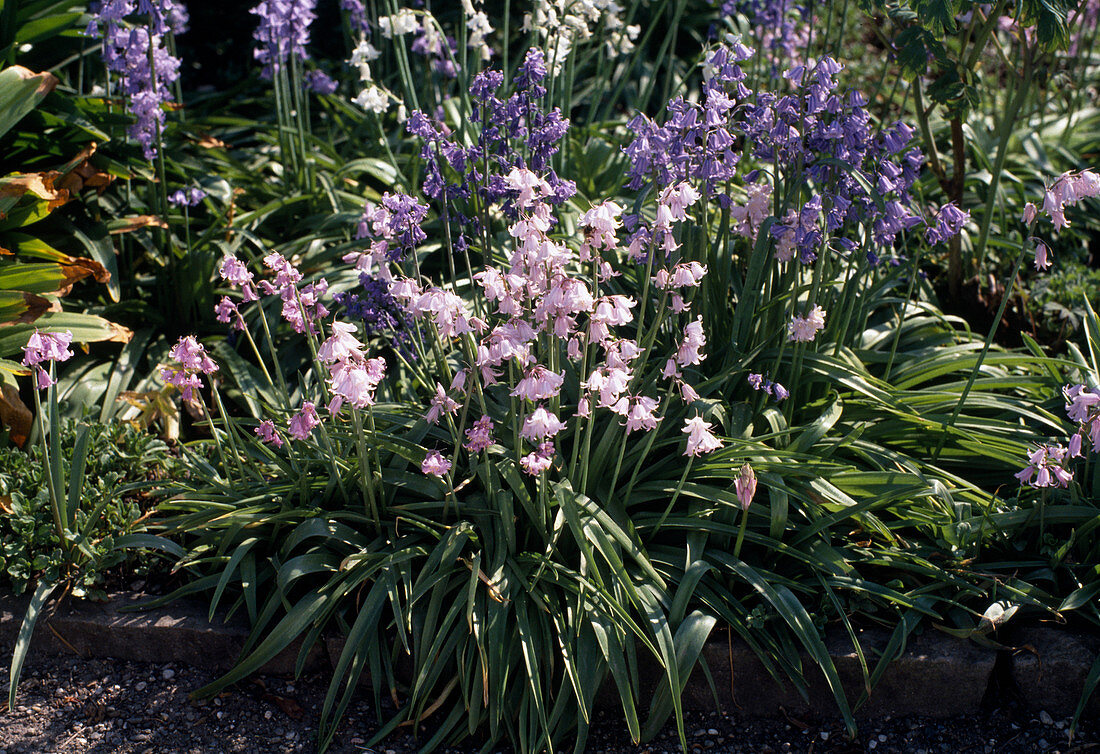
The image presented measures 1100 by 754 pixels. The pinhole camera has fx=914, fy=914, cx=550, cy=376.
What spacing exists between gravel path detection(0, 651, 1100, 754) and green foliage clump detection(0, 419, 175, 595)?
36 cm

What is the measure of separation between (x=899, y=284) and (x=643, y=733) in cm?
251

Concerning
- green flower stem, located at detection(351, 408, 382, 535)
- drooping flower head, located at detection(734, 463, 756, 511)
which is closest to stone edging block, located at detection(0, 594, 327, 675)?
green flower stem, located at detection(351, 408, 382, 535)

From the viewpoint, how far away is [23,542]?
2889 millimetres

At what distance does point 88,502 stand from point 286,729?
1119 millimetres

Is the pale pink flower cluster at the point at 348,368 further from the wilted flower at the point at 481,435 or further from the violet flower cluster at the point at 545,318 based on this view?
the wilted flower at the point at 481,435

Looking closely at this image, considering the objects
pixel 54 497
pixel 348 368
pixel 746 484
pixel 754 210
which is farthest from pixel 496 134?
pixel 54 497

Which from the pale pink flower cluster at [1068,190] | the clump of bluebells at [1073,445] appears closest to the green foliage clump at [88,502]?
the clump of bluebells at [1073,445]

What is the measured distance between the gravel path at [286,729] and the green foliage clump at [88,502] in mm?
363

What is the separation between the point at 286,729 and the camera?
8.47 feet

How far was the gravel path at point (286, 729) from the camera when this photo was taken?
2.53 m

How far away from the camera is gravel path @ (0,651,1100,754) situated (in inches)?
99.7

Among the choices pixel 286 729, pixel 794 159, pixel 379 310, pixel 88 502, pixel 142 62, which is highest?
pixel 142 62

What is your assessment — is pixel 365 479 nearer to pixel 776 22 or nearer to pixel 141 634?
pixel 141 634

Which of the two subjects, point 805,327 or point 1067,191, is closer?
point 1067,191
